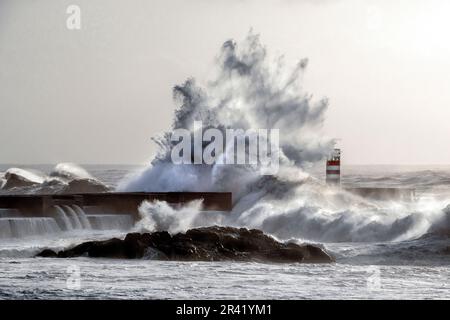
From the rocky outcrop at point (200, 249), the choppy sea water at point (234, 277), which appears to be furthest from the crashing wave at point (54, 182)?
the rocky outcrop at point (200, 249)

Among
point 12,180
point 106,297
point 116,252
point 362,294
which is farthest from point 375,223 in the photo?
point 12,180

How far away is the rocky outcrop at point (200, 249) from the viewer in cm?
1109

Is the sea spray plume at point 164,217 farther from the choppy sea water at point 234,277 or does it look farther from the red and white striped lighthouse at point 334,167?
the red and white striped lighthouse at point 334,167

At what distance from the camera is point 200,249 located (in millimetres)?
11156

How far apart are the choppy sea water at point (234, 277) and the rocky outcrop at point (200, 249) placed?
11.7 inches

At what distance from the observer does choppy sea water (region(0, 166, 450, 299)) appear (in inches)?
336

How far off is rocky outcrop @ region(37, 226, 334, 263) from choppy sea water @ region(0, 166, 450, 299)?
0.30m

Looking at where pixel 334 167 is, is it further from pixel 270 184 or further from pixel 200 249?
pixel 200 249

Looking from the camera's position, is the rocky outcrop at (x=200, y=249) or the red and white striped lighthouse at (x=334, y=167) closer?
the rocky outcrop at (x=200, y=249)

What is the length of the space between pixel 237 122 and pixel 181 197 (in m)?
4.05

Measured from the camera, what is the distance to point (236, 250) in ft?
37.1
